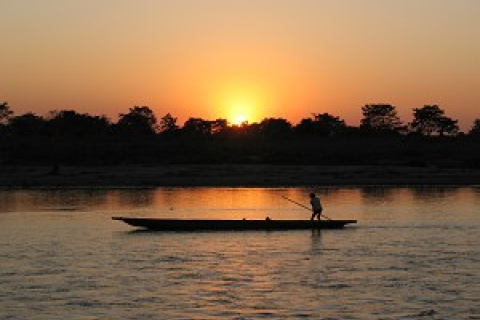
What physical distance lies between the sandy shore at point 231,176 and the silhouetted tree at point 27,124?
161 ft

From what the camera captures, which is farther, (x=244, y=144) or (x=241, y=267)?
(x=244, y=144)

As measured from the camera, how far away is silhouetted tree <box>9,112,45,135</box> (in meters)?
132

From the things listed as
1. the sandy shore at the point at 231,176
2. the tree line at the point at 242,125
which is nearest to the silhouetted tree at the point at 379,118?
the tree line at the point at 242,125

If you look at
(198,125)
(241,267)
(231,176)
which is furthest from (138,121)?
(241,267)

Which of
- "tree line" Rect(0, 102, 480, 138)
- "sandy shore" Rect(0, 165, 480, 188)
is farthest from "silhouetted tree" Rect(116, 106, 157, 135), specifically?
"sandy shore" Rect(0, 165, 480, 188)

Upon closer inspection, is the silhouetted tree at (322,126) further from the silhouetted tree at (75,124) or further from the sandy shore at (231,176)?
the sandy shore at (231,176)

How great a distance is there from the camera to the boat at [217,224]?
35.9 metres

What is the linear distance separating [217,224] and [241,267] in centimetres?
1020

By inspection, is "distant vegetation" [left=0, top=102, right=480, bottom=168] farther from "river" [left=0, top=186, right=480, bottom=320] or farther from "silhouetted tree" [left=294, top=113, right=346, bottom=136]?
"river" [left=0, top=186, right=480, bottom=320]

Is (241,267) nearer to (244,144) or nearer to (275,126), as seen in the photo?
(244,144)

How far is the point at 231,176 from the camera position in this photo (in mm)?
75625

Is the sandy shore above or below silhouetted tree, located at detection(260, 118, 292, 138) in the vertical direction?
below

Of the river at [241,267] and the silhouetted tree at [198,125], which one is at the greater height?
the silhouetted tree at [198,125]

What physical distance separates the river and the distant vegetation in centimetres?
4486
